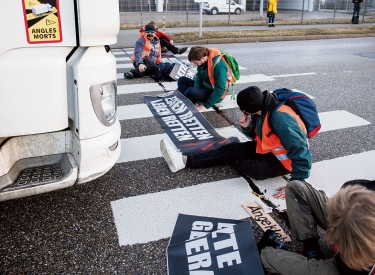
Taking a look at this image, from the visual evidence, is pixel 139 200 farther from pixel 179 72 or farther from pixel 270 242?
pixel 179 72

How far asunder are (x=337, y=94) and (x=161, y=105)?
3068 mm

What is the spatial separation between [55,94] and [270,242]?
1.67 meters

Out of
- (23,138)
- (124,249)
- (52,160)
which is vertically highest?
(23,138)

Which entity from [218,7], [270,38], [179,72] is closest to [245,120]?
[179,72]

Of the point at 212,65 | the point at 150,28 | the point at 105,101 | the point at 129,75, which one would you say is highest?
the point at 150,28

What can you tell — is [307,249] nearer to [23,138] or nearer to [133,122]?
[23,138]

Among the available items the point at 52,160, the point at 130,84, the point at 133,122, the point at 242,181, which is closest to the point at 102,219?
the point at 52,160

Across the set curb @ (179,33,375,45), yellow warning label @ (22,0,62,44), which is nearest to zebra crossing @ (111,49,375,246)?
yellow warning label @ (22,0,62,44)

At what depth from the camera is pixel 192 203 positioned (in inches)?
124

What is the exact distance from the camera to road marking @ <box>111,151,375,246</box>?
9.23 ft

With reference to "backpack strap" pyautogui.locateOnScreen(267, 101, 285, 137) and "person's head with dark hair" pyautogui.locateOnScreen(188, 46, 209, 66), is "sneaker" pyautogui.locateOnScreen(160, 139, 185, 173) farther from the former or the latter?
"person's head with dark hair" pyautogui.locateOnScreen(188, 46, 209, 66)

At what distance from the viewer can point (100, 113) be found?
257 centimetres

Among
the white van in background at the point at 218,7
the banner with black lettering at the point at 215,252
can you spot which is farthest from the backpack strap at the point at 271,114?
the white van in background at the point at 218,7

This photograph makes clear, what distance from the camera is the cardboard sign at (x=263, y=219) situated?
108 inches
